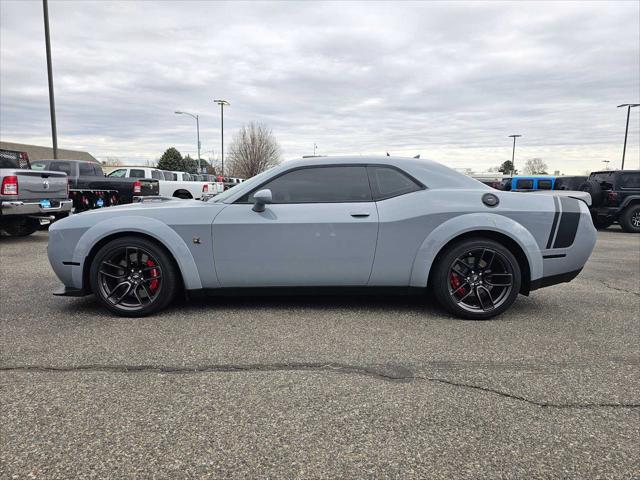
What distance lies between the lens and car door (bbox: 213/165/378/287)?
4.00 meters

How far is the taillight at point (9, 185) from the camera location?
26.9 ft

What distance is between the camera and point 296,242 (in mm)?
4000

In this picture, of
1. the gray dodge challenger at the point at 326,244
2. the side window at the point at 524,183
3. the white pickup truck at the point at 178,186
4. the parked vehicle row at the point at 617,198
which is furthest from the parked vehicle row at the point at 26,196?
the side window at the point at 524,183

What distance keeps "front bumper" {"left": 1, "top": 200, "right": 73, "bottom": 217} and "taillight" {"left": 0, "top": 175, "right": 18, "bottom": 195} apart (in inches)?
6.5

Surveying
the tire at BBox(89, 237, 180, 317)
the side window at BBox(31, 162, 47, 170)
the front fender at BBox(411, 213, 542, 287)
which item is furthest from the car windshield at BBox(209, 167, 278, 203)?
the side window at BBox(31, 162, 47, 170)

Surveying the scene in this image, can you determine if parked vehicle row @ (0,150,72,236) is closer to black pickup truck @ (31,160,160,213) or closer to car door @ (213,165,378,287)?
black pickup truck @ (31,160,160,213)

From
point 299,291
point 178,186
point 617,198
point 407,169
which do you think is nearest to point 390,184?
point 407,169

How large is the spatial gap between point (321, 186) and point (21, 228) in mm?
8693

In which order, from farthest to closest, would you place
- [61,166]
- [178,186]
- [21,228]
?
[178,186] < [61,166] < [21,228]

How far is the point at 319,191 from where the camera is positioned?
416 cm

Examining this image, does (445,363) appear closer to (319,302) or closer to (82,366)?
(319,302)

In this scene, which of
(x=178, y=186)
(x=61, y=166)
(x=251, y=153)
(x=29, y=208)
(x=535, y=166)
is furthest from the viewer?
(x=535, y=166)

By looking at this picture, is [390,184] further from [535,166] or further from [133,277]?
[535,166]

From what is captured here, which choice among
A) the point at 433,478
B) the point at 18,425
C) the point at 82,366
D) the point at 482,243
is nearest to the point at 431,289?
the point at 482,243
